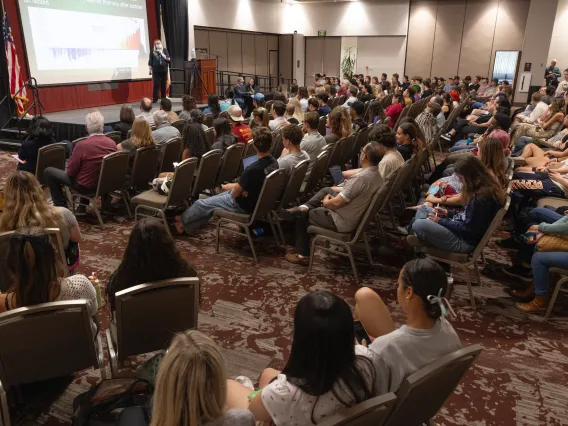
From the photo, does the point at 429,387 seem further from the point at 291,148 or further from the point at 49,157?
the point at 49,157

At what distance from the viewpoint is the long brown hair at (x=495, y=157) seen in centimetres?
367

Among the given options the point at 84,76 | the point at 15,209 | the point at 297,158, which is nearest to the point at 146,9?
the point at 84,76

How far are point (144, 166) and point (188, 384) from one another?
14.1 ft

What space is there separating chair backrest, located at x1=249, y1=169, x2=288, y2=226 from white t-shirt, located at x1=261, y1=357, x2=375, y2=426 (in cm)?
254

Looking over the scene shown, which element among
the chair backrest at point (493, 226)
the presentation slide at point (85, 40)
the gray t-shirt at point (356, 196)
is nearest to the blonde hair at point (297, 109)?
the gray t-shirt at point (356, 196)

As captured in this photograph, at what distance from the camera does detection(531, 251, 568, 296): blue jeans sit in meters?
3.16

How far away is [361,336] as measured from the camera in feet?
7.52

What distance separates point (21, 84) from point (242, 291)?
8.04 meters

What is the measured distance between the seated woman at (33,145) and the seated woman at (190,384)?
4.83m

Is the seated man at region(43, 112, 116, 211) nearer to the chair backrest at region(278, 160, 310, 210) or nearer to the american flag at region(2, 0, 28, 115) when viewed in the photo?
the chair backrest at region(278, 160, 310, 210)

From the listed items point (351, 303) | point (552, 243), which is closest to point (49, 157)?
point (351, 303)

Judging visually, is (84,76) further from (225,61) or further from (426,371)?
(426,371)

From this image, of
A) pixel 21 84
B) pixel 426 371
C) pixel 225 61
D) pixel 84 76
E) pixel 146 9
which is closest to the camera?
pixel 426 371

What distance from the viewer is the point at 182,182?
452 centimetres
